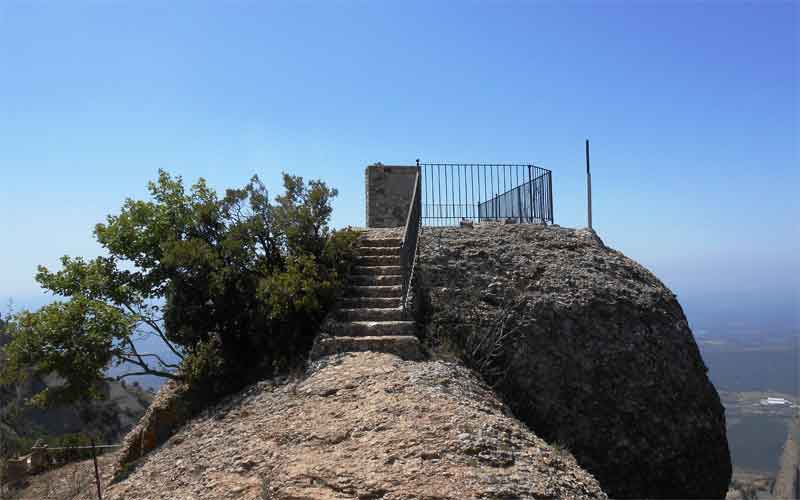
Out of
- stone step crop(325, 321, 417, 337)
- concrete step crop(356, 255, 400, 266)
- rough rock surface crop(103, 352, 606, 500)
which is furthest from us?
concrete step crop(356, 255, 400, 266)

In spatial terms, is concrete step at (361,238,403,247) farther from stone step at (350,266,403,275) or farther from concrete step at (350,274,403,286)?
concrete step at (350,274,403,286)

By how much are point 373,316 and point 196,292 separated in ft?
11.2

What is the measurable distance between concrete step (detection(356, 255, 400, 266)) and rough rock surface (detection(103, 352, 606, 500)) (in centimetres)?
313

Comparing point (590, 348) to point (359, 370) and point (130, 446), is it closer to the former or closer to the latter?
point (359, 370)

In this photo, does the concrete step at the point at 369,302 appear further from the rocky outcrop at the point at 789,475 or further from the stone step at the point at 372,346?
the rocky outcrop at the point at 789,475

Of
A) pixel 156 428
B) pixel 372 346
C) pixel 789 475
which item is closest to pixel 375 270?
pixel 372 346

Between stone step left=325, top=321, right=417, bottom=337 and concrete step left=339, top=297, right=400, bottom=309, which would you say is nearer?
stone step left=325, top=321, right=417, bottom=337

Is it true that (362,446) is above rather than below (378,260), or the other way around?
below

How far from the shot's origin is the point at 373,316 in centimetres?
1038

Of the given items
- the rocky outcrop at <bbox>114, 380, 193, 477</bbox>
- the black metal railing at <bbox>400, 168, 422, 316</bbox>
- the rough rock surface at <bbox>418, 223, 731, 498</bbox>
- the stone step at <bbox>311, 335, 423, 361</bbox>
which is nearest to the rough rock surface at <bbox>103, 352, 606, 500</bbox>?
the stone step at <bbox>311, 335, 423, 361</bbox>

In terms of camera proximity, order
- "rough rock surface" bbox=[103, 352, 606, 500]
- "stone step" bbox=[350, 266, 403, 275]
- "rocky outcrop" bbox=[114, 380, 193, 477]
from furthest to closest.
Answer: "stone step" bbox=[350, 266, 403, 275] → "rocky outcrop" bbox=[114, 380, 193, 477] → "rough rock surface" bbox=[103, 352, 606, 500]

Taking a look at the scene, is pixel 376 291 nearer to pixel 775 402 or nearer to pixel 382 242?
pixel 382 242

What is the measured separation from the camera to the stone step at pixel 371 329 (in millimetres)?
9938

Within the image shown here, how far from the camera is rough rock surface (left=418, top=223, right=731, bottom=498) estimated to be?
10.8 meters
